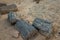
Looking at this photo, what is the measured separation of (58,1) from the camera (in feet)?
9.16

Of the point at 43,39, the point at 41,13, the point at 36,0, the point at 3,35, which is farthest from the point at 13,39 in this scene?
the point at 36,0

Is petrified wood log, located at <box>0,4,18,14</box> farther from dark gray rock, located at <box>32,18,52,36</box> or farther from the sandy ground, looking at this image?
dark gray rock, located at <box>32,18,52,36</box>

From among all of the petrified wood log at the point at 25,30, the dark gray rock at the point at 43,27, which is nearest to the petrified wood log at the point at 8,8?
the petrified wood log at the point at 25,30

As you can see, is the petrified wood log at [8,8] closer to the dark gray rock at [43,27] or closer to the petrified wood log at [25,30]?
the petrified wood log at [25,30]

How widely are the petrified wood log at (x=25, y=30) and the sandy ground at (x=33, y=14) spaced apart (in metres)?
0.06

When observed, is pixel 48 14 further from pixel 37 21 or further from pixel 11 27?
pixel 11 27

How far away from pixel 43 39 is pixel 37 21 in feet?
1.10

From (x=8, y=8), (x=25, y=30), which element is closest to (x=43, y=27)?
(x=25, y=30)

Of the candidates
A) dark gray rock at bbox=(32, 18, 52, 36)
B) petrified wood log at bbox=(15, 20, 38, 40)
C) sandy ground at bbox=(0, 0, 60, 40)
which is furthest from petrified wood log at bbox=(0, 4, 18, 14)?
dark gray rock at bbox=(32, 18, 52, 36)

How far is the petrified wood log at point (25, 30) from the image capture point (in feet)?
6.19

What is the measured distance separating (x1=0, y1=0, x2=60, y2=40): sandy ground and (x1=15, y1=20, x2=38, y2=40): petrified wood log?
63 millimetres

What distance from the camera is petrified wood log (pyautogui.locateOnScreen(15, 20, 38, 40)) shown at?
74.3 inches

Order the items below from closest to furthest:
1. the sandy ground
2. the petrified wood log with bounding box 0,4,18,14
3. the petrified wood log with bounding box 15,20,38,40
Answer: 1. the petrified wood log with bounding box 15,20,38,40
2. the sandy ground
3. the petrified wood log with bounding box 0,4,18,14

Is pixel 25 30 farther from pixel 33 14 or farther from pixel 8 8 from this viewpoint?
pixel 8 8
